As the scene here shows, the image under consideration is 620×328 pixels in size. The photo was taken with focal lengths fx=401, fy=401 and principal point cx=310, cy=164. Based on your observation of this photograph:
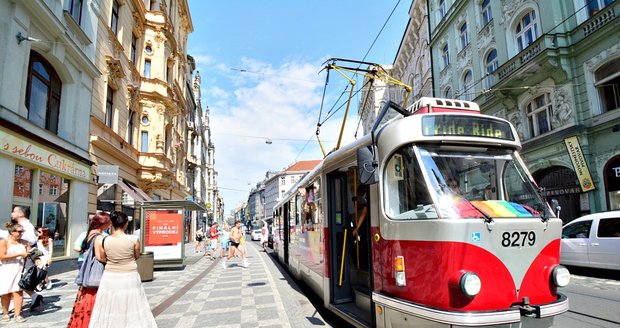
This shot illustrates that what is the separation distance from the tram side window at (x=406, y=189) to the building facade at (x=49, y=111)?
9.31 meters

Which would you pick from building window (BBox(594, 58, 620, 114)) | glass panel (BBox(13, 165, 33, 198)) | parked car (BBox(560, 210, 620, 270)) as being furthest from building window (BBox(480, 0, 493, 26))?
glass panel (BBox(13, 165, 33, 198))

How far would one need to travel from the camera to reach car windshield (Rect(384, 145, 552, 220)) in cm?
401

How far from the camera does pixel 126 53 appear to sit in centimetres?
1883

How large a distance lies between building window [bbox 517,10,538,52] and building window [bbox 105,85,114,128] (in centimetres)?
1853

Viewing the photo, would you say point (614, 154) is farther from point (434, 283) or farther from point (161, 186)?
point (161, 186)

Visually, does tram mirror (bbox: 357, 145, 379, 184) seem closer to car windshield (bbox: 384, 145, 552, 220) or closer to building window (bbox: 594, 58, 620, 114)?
car windshield (bbox: 384, 145, 552, 220)

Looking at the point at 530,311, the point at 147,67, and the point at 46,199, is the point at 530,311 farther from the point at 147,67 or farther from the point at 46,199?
the point at 147,67

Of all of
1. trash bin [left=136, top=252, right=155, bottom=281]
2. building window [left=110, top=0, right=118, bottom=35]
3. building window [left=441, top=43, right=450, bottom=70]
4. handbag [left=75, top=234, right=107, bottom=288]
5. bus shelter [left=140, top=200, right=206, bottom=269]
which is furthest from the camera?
building window [left=441, top=43, right=450, bottom=70]

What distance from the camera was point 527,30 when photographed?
1853 centimetres

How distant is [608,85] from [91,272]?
17315mm

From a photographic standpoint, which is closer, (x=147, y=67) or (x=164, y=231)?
(x=164, y=231)

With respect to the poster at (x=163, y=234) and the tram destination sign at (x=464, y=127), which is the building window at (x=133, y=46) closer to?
the poster at (x=163, y=234)

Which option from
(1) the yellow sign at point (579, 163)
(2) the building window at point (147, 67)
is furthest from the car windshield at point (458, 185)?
(2) the building window at point (147, 67)

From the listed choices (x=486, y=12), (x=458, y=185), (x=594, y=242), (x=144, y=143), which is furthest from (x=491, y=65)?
(x=458, y=185)
